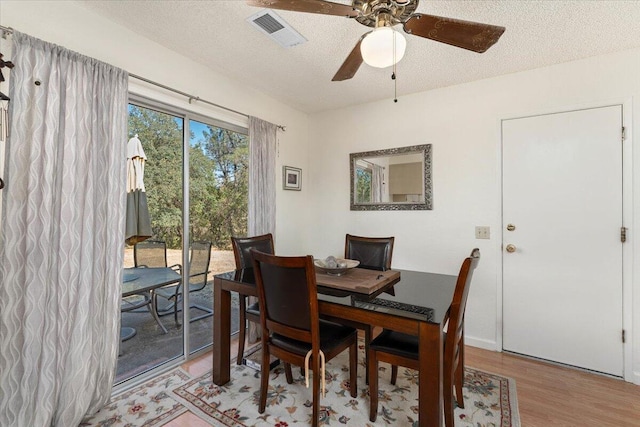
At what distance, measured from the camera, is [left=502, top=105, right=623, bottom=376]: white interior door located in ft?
7.50

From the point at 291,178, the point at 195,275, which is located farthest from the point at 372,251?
the point at 195,275

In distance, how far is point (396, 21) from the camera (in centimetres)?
142

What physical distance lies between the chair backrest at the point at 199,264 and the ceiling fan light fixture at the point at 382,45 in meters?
2.01

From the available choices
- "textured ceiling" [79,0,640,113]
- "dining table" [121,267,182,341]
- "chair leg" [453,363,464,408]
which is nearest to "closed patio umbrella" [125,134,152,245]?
"dining table" [121,267,182,341]

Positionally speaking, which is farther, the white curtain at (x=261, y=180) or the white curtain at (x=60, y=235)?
the white curtain at (x=261, y=180)

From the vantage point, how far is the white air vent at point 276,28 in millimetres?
1860

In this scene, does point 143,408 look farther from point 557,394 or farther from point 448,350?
point 557,394

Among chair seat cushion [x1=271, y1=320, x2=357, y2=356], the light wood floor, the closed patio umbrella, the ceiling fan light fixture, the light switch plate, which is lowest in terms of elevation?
the light wood floor

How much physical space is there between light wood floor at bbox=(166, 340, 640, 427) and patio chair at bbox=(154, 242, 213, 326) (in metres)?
0.55

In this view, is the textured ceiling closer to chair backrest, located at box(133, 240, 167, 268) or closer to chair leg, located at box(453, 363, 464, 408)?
chair backrest, located at box(133, 240, 167, 268)

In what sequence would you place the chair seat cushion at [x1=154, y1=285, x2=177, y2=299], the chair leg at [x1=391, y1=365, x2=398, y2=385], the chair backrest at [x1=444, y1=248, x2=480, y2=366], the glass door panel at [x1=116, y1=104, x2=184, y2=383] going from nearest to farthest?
1. the chair backrest at [x1=444, y1=248, x2=480, y2=366]
2. the chair leg at [x1=391, y1=365, x2=398, y2=385]
3. the glass door panel at [x1=116, y1=104, x2=184, y2=383]
4. the chair seat cushion at [x1=154, y1=285, x2=177, y2=299]

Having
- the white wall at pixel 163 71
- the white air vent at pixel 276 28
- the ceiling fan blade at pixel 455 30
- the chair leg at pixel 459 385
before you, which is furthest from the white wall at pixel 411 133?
the ceiling fan blade at pixel 455 30

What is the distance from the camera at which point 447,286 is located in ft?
6.29

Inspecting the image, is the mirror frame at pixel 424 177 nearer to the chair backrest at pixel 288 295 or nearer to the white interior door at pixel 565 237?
the white interior door at pixel 565 237
